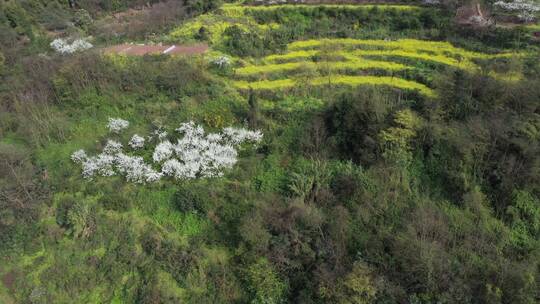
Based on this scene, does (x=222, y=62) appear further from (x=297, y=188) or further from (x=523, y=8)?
(x=523, y=8)

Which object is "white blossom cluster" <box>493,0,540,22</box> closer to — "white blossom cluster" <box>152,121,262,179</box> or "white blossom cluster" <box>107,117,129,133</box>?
"white blossom cluster" <box>152,121,262,179</box>

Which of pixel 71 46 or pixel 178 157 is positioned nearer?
pixel 178 157

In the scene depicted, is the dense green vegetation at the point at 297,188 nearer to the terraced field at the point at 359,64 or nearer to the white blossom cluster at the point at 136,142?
the terraced field at the point at 359,64

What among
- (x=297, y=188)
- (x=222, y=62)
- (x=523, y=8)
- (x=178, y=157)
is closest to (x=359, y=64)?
(x=222, y=62)

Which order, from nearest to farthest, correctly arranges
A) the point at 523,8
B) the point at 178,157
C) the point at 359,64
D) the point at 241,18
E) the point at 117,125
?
1. the point at 178,157
2. the point at 117,125
3. the point at 359,64
4. the point at 523,8
5. the point at 241,18

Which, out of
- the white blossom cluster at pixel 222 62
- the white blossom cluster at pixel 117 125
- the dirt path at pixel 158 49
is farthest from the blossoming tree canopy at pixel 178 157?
the dirt path at pixel 158 49

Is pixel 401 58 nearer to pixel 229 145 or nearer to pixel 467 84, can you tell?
pixel 467 84

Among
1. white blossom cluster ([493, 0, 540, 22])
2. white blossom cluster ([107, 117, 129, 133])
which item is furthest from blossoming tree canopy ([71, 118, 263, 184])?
white blossom cluster ([493, 0, 540, 22])
